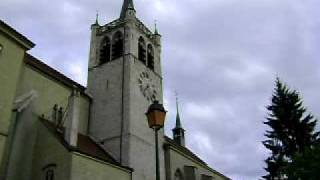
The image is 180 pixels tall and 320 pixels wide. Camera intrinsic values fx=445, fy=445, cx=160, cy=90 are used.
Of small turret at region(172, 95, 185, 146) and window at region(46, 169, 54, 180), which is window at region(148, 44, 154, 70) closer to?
window at region(46, 169, 54, 180)

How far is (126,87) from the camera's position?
103ft

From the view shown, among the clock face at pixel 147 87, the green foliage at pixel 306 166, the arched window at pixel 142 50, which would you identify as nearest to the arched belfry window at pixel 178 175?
the clock face at pixel 147 87

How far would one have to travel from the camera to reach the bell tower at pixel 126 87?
2958cm

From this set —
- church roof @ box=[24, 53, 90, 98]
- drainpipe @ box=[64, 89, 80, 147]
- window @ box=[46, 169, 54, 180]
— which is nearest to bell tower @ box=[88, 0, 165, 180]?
church roof @ box=[24, 53, 90, 98]

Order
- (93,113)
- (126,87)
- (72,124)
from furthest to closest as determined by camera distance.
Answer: (93,113), (126,87), (72,124)

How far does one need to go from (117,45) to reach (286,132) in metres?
14.5

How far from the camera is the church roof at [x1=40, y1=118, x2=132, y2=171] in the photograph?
23.7 meters

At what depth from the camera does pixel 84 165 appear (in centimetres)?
→ 2362

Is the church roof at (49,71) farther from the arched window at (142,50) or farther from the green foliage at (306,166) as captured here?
the green foliage at (306,166)

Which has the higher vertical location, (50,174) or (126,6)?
(126,6)

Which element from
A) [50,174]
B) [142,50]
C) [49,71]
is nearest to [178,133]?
[142,50]

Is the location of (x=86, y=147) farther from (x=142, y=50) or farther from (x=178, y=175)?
(x=142, y=50)

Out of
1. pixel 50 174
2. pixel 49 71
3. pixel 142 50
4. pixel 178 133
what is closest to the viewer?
pixel 50 174

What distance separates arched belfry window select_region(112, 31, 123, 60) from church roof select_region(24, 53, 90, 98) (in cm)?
395
